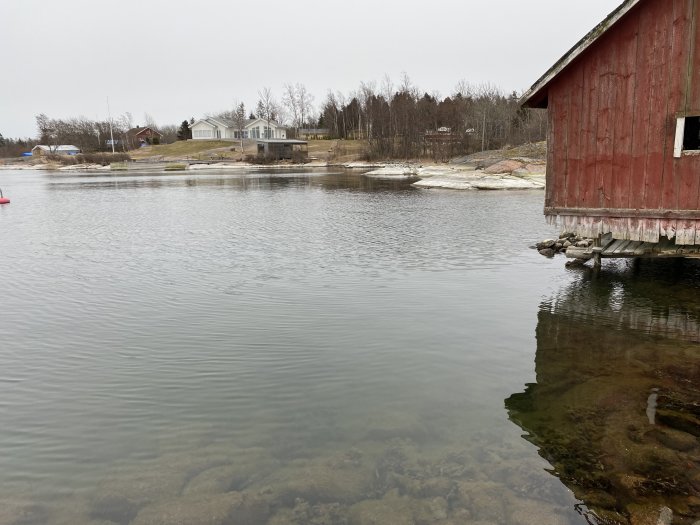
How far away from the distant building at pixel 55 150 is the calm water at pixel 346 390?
13818 cm

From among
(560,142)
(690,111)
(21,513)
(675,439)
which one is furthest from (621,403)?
(560,142)

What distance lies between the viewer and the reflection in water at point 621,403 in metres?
6.07

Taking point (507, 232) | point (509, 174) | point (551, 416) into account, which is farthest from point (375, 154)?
point (551, 416)

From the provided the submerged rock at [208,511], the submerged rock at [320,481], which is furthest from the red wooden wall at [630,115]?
the submerged rock at [208,511]

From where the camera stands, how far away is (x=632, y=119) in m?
13.2

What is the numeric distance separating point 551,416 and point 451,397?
156 cm

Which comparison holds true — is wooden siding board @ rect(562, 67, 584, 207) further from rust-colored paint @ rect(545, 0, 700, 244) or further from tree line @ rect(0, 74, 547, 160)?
tree line @ rect(0, 74, 547, 160)

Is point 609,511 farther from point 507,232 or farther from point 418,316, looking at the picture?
point 507,232

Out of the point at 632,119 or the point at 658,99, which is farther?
the point at 632,119

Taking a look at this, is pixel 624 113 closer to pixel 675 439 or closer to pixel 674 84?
pixel 674 84

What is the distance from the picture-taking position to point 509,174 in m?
53.3

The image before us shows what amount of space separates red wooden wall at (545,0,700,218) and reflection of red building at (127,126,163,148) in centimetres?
15507

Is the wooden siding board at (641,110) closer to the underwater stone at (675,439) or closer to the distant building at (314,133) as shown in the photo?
the underwater stone at (675,439)

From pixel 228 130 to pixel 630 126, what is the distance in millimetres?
129553
